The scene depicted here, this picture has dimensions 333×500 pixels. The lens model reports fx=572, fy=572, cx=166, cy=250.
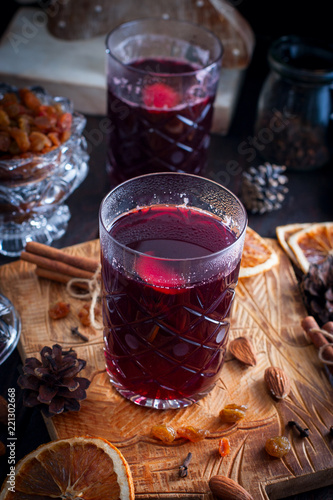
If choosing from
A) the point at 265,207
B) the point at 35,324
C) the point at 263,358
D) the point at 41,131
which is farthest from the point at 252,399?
the point at 41,131

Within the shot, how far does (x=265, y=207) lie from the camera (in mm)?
1896

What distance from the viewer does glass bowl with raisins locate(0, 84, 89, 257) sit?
153cm

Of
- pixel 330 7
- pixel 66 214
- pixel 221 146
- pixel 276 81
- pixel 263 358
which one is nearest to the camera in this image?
pixel 263 358

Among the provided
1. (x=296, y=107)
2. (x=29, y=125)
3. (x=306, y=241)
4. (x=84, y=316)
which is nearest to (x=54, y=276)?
(x=84, y=316)

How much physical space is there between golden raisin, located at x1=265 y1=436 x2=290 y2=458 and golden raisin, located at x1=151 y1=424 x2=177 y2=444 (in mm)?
194

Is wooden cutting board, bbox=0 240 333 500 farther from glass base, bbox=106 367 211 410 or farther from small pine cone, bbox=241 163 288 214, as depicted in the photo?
small pine cone, bbox=241 163 288 214

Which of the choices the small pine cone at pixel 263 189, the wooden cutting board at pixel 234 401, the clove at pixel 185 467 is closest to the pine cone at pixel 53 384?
the wooden cutting board at pixel 234 401

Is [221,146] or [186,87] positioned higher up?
[186,87]

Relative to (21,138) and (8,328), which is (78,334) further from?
(21,138)

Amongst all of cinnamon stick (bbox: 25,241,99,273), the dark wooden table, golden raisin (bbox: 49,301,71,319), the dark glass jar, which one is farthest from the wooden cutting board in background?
golden raisin (bbox: 49,301,71,319)

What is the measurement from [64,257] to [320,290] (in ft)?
2.27

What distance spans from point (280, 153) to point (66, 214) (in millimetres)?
802

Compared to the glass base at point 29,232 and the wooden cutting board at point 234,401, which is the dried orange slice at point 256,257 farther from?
the glass base at point 29,232

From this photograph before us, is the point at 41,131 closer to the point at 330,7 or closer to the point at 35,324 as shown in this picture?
the point at 35,324
